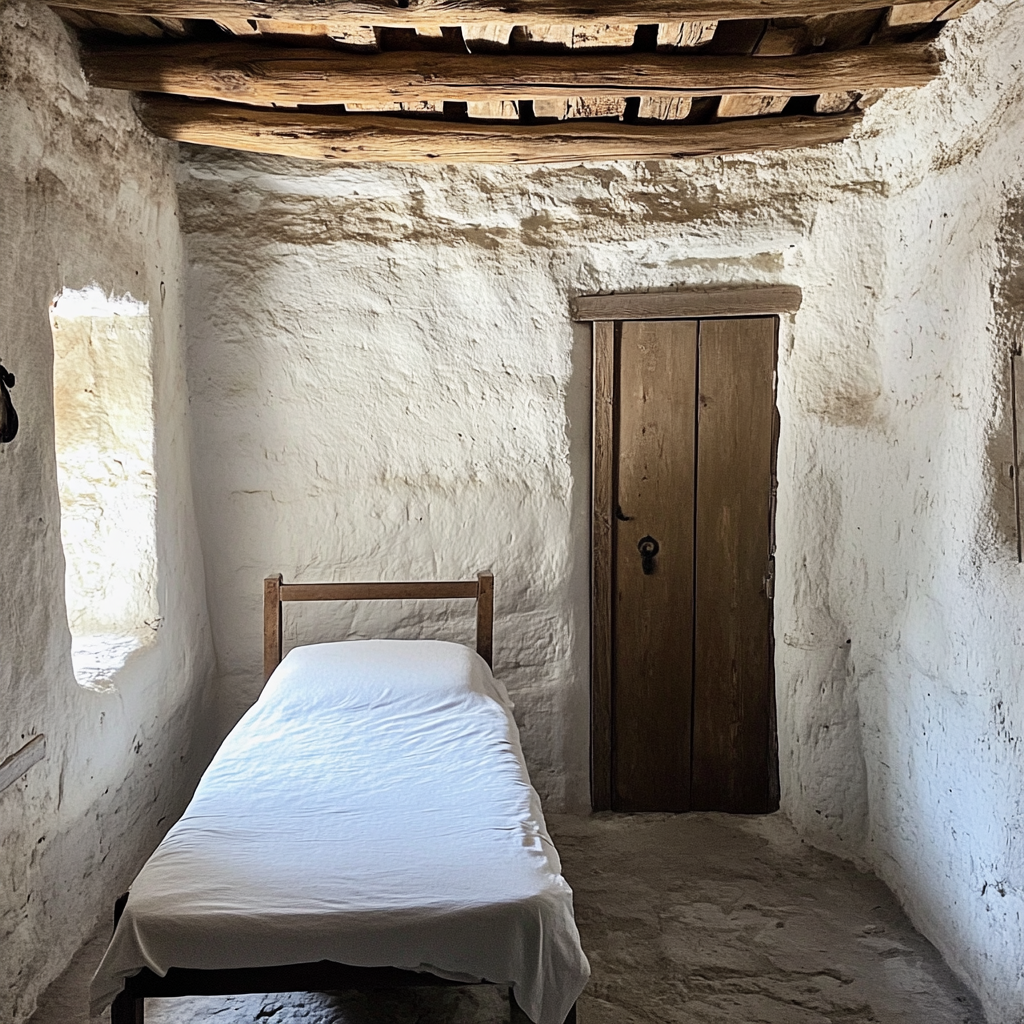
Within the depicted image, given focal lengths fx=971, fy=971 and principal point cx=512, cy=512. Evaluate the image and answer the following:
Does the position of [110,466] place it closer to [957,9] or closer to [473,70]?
[473,70]

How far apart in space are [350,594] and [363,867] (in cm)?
150

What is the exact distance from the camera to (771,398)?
3.75m

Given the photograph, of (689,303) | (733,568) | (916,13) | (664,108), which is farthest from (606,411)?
(916,13)

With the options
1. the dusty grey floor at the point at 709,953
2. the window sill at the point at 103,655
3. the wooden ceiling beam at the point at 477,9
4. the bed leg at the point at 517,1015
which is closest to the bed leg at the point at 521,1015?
the bed leg at the point at 517,1015

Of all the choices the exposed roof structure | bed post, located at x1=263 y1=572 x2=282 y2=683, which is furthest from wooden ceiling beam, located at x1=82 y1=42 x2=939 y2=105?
bed post, located at x1=263 y1=572 x2=282 y2=683

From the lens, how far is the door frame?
3.67 metres

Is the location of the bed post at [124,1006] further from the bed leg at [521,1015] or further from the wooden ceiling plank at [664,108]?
the wooden ceiling plank at [664,108]

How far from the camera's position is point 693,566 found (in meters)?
3.81

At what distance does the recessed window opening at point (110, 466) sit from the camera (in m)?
3.27

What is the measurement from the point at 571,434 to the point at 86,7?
210 cm

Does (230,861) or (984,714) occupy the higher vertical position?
(984,714)

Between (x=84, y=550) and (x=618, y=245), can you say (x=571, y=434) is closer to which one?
(x=618, y=245)

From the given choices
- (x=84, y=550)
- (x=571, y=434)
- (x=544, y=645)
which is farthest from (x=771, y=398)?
(x=84, y=550)

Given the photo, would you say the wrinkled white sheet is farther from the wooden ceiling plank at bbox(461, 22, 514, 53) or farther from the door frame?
the wooden ceiling plank at bbox(461, 22, 514, 53)
